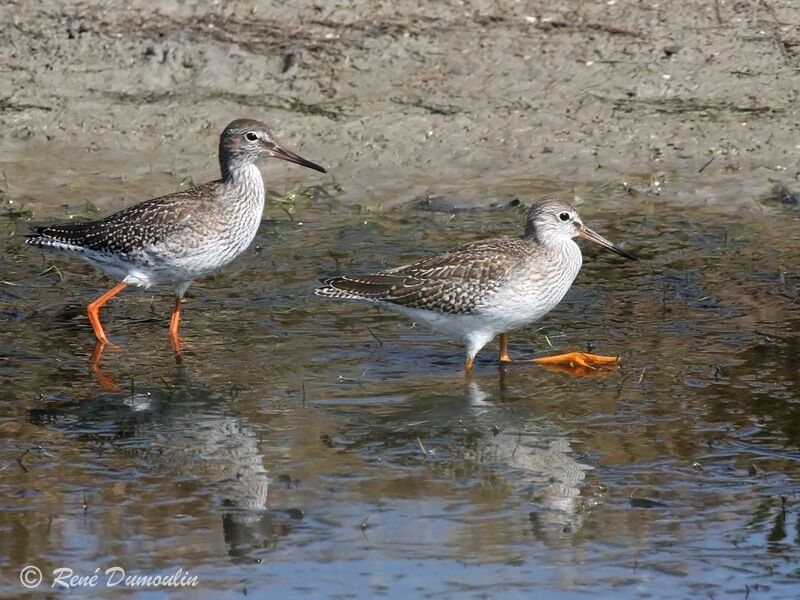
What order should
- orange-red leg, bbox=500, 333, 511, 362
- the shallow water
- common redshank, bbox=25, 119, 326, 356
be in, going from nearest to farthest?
the shallow water < orange-red leg, bbox=500, 333, 511, 362 < common redshank, bbox=25, 119, 326, 356

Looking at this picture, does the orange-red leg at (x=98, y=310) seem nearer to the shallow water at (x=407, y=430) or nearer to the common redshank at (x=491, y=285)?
the shallow water at (x=407, y=430)

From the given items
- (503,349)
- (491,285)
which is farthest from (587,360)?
(491,285)

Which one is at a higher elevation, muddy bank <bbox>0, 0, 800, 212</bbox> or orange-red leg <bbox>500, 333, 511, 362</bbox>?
muddy bank <bbox>0, 0, 800, 212</bbox>

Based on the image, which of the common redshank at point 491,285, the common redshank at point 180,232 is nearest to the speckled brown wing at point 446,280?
the common redshank at point 491,285

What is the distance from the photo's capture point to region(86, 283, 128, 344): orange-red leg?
11.3 m

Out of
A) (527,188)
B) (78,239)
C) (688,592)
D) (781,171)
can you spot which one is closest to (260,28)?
(527,188)

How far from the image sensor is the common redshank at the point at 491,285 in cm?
1055

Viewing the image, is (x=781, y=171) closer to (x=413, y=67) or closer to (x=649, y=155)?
(x=649, y=155)

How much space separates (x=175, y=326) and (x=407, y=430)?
2884 mm

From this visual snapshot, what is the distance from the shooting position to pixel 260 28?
1595cm

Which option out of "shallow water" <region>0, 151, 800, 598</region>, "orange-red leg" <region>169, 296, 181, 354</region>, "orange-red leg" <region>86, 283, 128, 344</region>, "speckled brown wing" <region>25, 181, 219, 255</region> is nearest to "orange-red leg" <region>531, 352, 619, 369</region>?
"shallow water" <region>0, 151, 800, 598</region>

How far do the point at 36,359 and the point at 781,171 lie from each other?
7.52m

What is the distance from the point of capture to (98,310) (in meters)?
12.1

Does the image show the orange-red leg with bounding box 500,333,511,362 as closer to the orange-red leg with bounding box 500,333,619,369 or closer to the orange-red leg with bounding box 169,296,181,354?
the orange-red leg with bounding box 500,333,619,369
